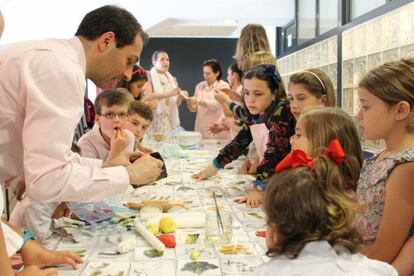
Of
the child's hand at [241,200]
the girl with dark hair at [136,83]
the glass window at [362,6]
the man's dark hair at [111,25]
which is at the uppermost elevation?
the glass window at [362,6]

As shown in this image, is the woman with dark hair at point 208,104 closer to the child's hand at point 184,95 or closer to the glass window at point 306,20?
the child's hand at point 184,95

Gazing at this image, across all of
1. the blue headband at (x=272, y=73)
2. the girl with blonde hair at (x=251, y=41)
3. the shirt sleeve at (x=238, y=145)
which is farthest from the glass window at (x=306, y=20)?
the blue headband at (x=272, y=73)

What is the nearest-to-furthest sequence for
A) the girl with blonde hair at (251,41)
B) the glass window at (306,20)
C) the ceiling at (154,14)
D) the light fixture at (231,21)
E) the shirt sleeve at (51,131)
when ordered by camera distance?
the shirt sleeve at (51,131)
the girl with blonde hair at (251,41)
the glass window at (306,20)
the ceiling at (154,14)
the light fixture at (231,21)

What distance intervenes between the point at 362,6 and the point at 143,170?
8.79 feet

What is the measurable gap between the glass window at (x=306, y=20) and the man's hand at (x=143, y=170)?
150 inches

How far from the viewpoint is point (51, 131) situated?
1181 mm

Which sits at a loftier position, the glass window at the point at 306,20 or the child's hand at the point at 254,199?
the glass window at the point at 306,20

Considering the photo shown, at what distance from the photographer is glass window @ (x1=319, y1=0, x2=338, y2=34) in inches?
164

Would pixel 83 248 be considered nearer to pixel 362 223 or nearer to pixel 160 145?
pixel 362 223

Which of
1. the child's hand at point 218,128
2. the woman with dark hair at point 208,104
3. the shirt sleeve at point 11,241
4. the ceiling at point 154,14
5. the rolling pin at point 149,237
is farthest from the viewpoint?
the ceiling at point 154,14

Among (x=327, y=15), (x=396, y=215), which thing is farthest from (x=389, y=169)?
(x=327, y=15)

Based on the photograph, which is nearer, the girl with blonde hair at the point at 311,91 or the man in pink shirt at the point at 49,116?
the man in pink shirt at the point at 49,116

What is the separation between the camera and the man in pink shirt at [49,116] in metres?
1.19

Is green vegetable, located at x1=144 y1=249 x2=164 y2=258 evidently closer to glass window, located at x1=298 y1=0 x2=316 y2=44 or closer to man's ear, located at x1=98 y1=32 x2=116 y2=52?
man's ear, located at x1=98 y1=32 x2=116 y2=52
